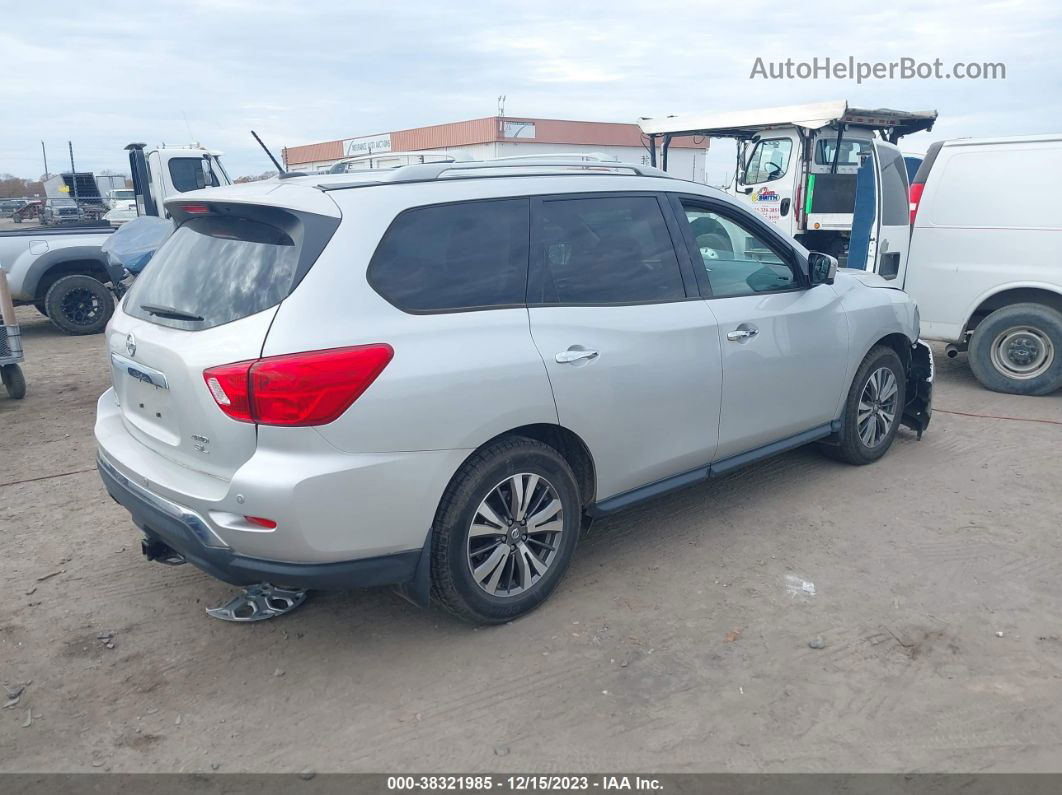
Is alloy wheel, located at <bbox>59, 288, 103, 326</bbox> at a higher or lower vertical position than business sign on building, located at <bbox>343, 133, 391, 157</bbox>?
lower

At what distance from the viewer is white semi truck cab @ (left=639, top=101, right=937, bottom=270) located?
36.3 ft

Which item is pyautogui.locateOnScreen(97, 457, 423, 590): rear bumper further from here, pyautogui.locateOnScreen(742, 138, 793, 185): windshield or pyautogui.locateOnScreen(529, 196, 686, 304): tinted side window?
pyautogui.locateOnScreen(742, 138, 793, 185): windshield

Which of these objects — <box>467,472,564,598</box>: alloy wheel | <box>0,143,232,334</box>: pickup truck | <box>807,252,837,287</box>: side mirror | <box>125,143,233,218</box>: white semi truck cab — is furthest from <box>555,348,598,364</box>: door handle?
<box>125,143,233,218</box>: white semi truck cab

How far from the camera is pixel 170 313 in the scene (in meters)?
3.15

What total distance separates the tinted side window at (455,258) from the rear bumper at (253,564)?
3.10 ft

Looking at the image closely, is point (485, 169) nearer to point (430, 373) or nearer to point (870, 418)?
point (430, 373)

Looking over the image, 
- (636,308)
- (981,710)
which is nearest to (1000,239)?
(636,308)

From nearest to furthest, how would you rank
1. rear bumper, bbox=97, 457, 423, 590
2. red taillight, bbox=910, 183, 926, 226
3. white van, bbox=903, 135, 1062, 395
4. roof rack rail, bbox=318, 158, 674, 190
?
rear bumper, bbox=97, 457, 423, 590 < roof rack rail, bbox=318, 158, 674, 190 < white van, bbox=903, 135, 1062, 395 < red taillight, bbox=910, 183, 926, 226

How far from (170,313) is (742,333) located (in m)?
2.61

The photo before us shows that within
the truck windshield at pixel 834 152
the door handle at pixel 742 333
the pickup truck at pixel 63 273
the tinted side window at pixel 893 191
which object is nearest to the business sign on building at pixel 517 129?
the truck windshield at pixel 834 152

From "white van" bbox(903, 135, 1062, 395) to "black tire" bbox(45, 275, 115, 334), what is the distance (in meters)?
9.62

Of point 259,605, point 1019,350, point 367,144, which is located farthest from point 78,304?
point 367,144

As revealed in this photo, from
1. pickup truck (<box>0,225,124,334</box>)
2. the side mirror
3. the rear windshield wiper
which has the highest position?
the side mirror
